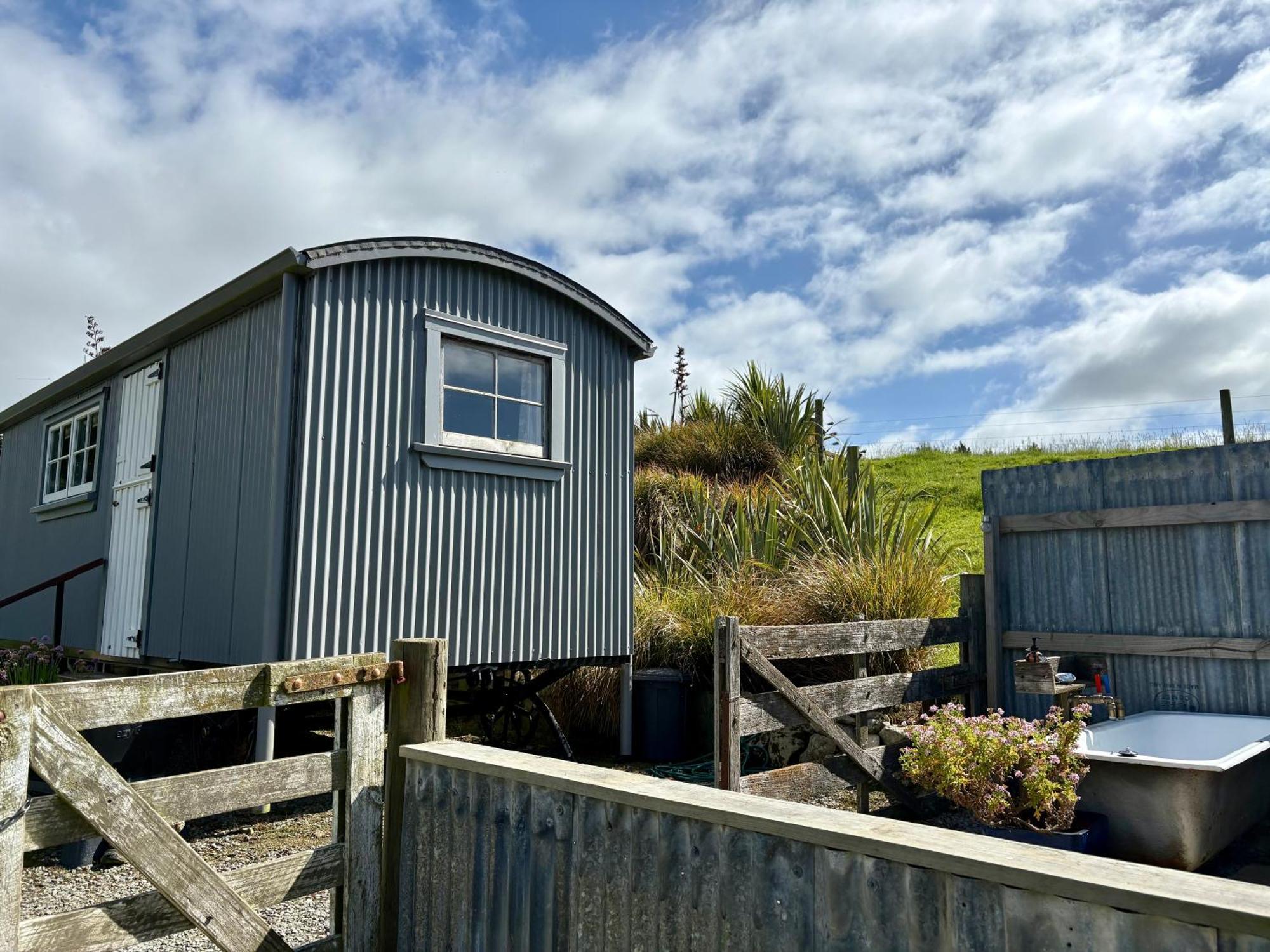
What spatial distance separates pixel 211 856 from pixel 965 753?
414cm

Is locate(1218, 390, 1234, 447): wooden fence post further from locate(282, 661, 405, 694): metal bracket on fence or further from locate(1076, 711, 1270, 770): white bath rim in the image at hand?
locate(282, 661, 405, 694): metal bracket on fence

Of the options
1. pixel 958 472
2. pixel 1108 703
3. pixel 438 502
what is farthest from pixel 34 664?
pixel 958 472

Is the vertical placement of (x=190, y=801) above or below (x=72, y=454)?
below

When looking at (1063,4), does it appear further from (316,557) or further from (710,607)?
(316,557)

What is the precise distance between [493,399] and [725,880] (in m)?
5.59

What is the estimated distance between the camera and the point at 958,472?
22172 mm

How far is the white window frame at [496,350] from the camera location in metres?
6.80

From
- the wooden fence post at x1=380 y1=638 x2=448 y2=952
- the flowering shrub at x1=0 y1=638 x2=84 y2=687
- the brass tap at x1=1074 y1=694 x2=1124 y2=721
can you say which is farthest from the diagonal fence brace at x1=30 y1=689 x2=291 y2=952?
the flowering shrub at x1=0 y1=638 x2=84 y2=687

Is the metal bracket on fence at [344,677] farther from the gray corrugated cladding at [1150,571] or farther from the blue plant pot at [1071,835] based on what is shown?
the gray corrugated cladding at [1150,571]

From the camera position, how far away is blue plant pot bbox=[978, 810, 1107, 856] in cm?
450

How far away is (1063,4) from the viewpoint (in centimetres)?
593

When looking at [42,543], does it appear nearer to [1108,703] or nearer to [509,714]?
[509,714]

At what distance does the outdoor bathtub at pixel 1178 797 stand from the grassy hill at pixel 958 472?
31.8ft

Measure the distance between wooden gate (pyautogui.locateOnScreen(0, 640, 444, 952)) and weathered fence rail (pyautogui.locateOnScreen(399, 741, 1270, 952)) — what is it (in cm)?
17
